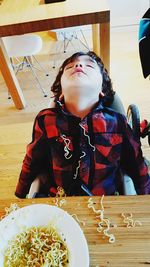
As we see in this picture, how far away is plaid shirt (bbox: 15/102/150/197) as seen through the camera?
838mm

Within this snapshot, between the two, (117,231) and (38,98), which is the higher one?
(117,231)

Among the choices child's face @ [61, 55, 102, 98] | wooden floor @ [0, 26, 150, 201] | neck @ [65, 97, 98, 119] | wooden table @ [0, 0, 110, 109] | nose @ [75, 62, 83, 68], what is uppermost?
wooden table @ [0, 0, 110, 109]

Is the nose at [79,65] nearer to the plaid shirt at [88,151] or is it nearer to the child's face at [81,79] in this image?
the child's face at [81,79]

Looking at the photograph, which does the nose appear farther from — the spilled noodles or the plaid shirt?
the spilled noodles

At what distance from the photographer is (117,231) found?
608mm

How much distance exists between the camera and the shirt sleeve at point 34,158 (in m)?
0.90

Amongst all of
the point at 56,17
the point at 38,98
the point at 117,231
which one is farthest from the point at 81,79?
the point at 38,98

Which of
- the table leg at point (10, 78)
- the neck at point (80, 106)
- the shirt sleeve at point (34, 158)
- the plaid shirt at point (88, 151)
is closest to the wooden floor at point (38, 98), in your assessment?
the table leg at point (10, 78)

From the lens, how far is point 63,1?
1486 millimetres

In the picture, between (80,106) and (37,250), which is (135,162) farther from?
(37,250)

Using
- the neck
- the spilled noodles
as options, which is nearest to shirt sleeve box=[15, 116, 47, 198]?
the neck

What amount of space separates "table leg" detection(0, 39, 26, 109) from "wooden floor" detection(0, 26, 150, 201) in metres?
0.08

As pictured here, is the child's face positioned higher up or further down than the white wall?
higher up

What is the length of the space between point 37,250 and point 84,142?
37cm
